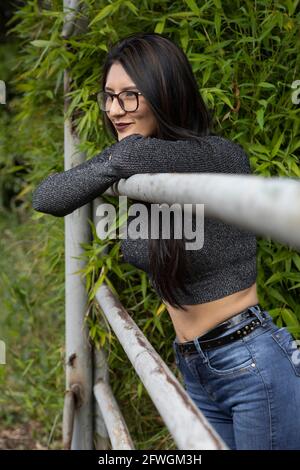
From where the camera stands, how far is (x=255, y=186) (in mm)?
601

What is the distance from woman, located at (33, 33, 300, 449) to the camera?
1248 millimetres

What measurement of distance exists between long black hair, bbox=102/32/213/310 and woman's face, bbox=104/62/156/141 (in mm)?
18

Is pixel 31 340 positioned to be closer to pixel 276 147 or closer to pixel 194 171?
pixel 276 147

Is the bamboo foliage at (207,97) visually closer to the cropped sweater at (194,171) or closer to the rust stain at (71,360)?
the rust stain at (71,360)

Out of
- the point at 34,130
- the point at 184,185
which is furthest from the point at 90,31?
the point at 184,185

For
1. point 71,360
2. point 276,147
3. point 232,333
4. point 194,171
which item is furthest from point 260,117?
point 71,360

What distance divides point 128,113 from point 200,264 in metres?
0.37

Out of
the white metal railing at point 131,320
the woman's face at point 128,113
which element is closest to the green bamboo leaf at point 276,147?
the woman's face at point 128,113

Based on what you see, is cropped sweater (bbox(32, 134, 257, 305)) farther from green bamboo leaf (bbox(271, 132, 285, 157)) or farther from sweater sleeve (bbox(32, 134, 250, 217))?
green bamboo leaf (bbox(271, 132, 285, 157))

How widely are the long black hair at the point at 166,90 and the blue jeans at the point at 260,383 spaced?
15 centimetres

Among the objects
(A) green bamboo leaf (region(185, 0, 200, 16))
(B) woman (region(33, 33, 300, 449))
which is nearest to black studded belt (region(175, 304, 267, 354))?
(B) woman (region(33, 33, 300, 449))

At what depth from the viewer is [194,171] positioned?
1.24 m

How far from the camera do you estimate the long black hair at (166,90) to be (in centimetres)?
134

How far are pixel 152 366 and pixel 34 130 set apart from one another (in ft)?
6.02
